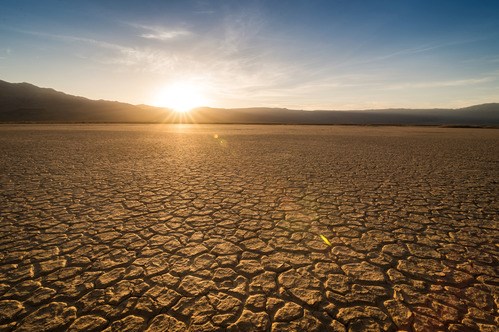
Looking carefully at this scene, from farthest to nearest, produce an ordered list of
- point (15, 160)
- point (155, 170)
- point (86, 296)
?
point (15, 160)
point (155, 170)
point (86, 296)

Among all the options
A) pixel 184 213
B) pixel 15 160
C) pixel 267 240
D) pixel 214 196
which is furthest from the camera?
pixel 15 160

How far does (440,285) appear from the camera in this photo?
8.25ft

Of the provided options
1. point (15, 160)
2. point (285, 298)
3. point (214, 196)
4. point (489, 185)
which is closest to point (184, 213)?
point (214, 196)

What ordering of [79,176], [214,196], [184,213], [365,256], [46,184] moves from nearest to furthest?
[365,256] → [184,213] → [214,196] → [46,184] → [79,176]

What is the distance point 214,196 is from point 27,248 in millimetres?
2914

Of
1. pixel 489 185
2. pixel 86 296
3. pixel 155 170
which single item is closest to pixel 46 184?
pixel 155 170

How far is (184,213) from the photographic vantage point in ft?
14.2

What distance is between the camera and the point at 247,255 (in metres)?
3.09

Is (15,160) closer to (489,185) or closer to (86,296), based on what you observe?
(86,296)

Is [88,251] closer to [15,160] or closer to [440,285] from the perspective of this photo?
[440,285]

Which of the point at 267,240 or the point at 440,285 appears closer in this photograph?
the point at 440,285

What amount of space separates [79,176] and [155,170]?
1.87 m

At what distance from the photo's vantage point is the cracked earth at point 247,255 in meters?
2.14

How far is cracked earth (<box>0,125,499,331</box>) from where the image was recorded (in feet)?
7.03
